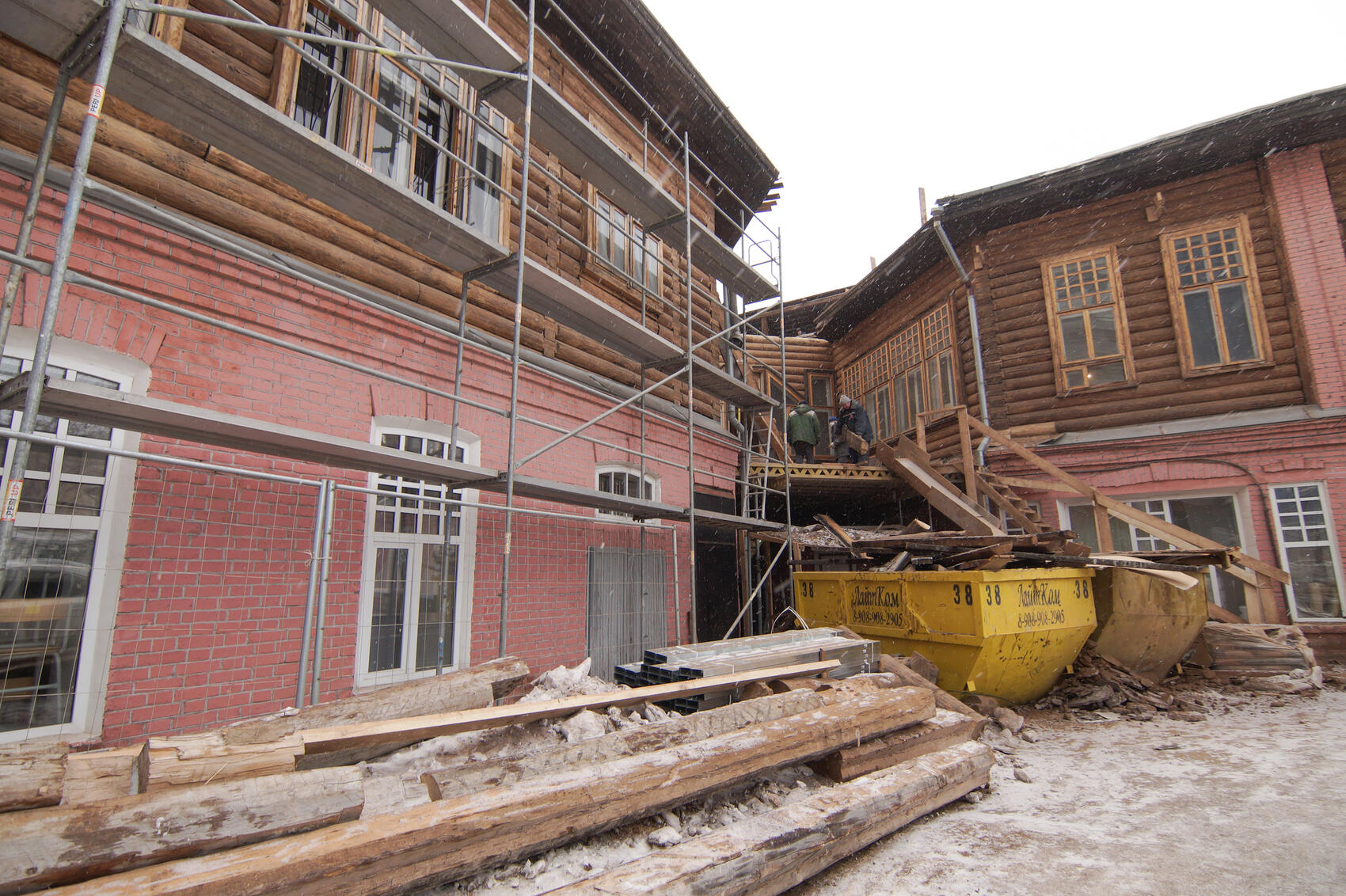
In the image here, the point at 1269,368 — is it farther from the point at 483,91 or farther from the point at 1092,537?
the point at 483,91

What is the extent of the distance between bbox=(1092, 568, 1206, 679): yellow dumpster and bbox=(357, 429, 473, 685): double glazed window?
7.10 metres

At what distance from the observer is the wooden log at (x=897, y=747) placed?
393 cm

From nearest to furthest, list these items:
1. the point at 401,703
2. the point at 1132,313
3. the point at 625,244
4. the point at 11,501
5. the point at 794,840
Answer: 1. the point at 11,501
2. the point at 794,840
3. the point at 401,703
4. the point at 625,244
5. the point at 1132,313

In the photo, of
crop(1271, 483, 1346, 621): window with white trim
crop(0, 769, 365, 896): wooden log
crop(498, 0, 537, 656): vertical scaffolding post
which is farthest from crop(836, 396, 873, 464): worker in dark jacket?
crop(0, 769, 365, 896): wooden log

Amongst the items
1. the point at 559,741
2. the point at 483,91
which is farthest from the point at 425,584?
the point at 483,91

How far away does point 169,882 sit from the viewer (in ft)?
6.45

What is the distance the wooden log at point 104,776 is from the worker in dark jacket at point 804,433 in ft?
38.1

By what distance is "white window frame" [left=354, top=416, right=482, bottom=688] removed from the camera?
499 cm

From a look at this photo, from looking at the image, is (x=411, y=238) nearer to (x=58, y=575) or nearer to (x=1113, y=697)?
(x=58, y=575)

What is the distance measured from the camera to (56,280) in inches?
119

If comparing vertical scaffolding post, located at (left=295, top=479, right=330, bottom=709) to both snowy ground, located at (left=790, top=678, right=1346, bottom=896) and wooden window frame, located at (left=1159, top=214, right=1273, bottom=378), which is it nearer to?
snowy ground, located at (left=790, top=678, right=1346, bottom=896)

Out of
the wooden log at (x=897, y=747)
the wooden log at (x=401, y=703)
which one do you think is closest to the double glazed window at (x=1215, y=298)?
the wooden log at (x=897, y=747)

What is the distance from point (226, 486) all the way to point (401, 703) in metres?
2.08

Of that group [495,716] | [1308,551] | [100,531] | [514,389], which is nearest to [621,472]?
[514,389]
